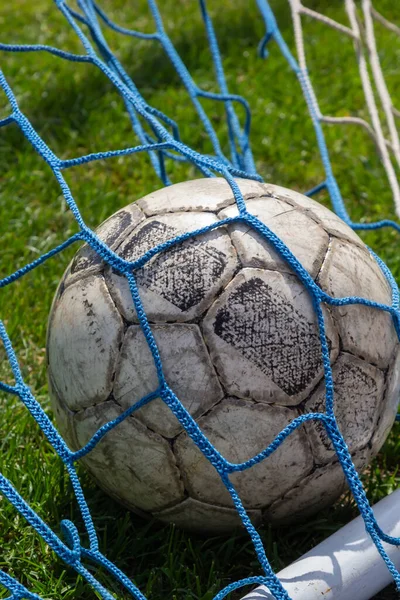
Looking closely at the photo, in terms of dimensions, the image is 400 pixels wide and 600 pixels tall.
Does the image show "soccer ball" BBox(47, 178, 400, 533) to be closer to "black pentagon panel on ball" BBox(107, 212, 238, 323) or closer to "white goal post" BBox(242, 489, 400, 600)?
"black pentagon panel on ball" BBox(107, 212, 238, 323)

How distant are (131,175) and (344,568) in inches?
105

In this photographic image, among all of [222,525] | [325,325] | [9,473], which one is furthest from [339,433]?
[9,473]

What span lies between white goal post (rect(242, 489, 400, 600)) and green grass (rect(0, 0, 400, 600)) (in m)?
0.25

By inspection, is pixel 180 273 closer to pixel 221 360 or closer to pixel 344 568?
pixel 221 360

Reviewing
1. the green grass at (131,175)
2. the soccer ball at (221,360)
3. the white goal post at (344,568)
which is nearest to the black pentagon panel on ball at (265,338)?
the soccer ball at (221,360)

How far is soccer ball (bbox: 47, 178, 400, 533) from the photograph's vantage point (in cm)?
213

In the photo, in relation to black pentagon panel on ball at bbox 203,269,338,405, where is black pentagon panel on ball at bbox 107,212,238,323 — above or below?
above

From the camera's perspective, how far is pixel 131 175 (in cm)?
438

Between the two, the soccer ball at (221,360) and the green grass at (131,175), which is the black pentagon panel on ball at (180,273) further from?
the green grass at (131,175)

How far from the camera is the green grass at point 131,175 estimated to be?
8.04 feet

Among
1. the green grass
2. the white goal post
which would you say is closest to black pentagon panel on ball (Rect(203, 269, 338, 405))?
the white goal post

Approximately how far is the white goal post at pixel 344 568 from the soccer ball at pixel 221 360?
0.14m

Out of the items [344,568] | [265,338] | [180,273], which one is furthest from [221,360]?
[344,568]

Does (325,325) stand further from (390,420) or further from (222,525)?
(222,525)
